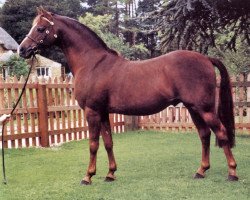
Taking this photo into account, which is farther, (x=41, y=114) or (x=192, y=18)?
(x=41, y=114)

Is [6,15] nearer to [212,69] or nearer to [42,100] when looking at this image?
[42,100]

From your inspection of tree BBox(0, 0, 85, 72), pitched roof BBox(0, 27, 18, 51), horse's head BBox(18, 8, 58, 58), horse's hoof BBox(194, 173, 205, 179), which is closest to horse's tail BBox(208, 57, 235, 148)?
horse's hoof BBox(194, 173, 205, 179)

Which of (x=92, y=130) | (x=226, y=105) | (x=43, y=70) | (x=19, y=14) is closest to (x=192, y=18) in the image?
(x=226, y=105)

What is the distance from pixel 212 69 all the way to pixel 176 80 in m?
0.60

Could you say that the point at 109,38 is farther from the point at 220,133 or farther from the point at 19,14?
the point at 220,133

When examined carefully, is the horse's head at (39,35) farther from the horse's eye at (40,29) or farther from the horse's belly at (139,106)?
the horse's belly at (139,106)

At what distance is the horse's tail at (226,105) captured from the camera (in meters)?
6.71

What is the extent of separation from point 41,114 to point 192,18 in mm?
4456

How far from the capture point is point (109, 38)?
4462 centimetres

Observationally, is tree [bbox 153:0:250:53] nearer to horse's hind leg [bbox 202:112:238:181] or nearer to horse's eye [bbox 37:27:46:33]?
horse's hind leg [bbox 202:112:238:181]

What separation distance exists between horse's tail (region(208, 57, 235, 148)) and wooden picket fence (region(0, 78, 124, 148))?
5553mm

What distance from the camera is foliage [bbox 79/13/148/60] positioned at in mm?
44156

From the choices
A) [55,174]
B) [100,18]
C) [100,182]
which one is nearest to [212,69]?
[100,182]

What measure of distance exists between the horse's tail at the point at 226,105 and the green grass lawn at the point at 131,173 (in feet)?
2.39
